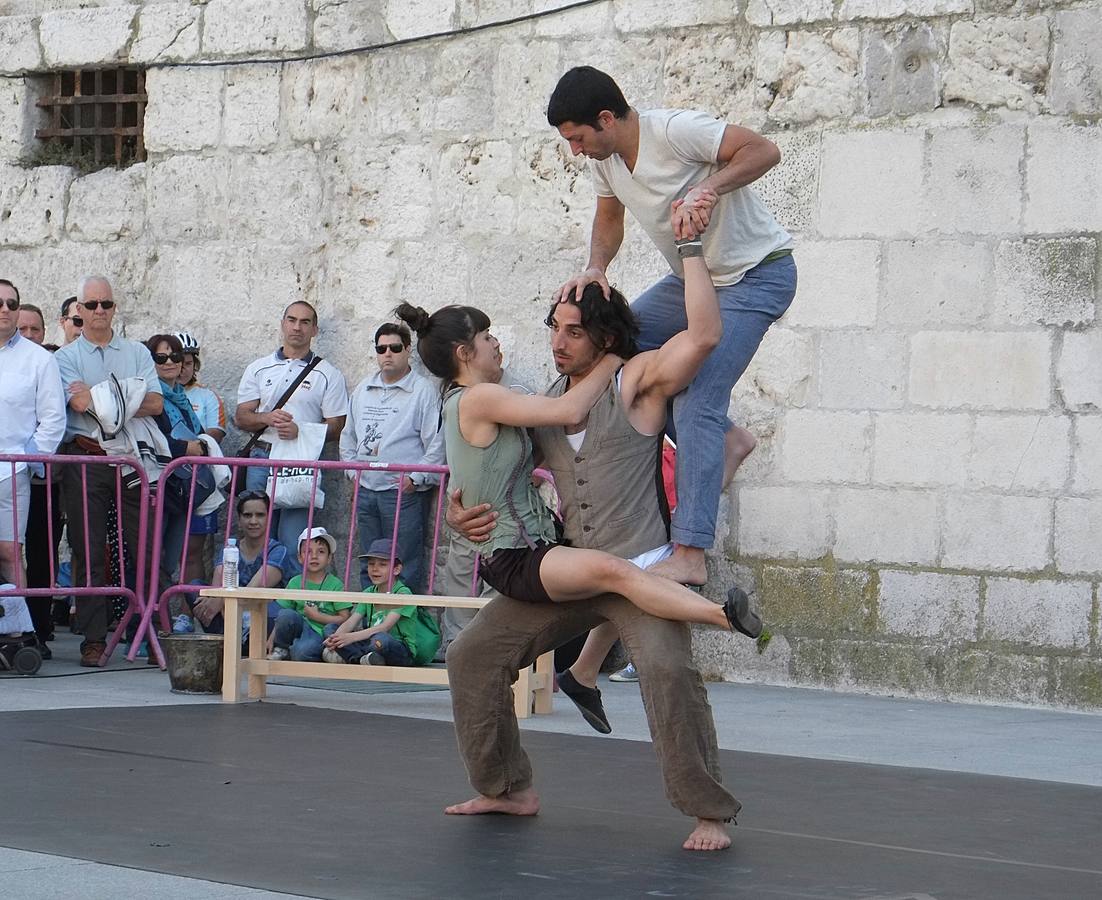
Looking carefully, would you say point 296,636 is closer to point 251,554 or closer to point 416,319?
point 251,554

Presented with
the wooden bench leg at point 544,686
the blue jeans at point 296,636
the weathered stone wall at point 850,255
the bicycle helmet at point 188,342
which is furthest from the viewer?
the bicycle helmet at point 188,342

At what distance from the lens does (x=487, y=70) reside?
10016 mm

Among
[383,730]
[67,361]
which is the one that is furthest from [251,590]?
[67,361]

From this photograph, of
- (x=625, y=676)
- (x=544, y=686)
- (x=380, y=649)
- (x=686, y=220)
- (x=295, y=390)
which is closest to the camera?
(x=686, y=220)

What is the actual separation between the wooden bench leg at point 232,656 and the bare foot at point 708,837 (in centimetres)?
360

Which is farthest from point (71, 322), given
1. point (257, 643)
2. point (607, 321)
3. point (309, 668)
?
point (607, 321)

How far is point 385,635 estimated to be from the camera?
8602 millimetres

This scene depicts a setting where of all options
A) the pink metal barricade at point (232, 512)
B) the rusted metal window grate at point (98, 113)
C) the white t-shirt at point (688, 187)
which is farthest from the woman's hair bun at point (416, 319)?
the rusted metal window grate at point (98, 113)

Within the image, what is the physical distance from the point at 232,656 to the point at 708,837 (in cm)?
370

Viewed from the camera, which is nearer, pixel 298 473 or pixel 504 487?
pixel 504 487

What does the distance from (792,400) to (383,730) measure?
Result: 3023mm

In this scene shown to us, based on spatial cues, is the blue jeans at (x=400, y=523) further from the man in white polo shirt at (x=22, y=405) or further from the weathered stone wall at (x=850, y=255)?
the man in white polo shirt at (x=22, y=405)

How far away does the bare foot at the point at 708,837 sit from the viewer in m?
4.52

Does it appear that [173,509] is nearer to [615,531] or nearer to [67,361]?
[67,361]
